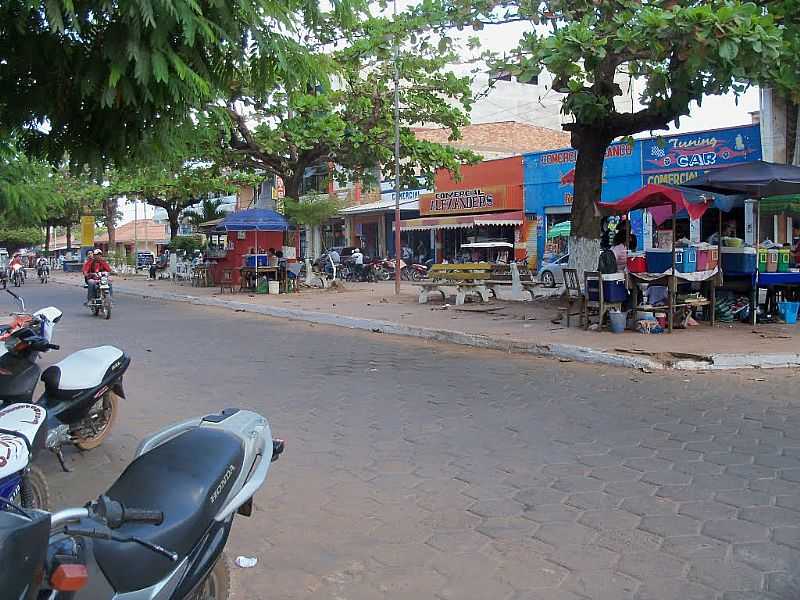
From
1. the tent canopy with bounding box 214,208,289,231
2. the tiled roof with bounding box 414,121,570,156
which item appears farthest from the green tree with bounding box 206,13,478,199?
the tiled roof with bounding box 414,121,570,156

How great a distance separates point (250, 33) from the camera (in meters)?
3.90

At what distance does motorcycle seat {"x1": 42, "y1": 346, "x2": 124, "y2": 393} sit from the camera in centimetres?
501

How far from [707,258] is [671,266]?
726 mm

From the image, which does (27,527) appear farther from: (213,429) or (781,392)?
(781,392)

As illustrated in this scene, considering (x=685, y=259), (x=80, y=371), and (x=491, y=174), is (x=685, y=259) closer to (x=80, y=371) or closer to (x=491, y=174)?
(x=80, y=371)

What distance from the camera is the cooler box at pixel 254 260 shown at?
22.6 m

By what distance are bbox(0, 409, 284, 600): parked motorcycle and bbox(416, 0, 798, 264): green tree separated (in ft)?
26.3

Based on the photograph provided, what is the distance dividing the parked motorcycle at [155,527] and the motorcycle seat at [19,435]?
1.65ft

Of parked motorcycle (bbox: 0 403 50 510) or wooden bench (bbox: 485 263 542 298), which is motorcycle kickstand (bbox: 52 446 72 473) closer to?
parked motorcycle (bbox: 0 403 50 510)

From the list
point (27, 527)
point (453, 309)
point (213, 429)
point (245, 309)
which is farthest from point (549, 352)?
point (245, 309)

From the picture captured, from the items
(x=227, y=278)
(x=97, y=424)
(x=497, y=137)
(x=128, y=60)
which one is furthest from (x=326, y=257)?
(x=128, y=60)

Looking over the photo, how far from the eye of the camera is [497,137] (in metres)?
36.4

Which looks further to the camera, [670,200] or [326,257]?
[326,257]

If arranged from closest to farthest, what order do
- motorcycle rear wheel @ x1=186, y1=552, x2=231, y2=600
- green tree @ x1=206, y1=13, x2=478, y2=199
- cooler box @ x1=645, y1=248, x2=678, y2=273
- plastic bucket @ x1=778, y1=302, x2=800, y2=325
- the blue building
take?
1. motorcycle rear wheel @ x1=186, y1=552, x2=231, y2=600
2. cooler box @ x1=645, y1=248, x2=678, y2=273
3. plastic bucket @ x1=778, y1=302, x2=800, y2=325
4. green tree @ x1=206, y1=13, x2=478, y2=199
5. the blue building
